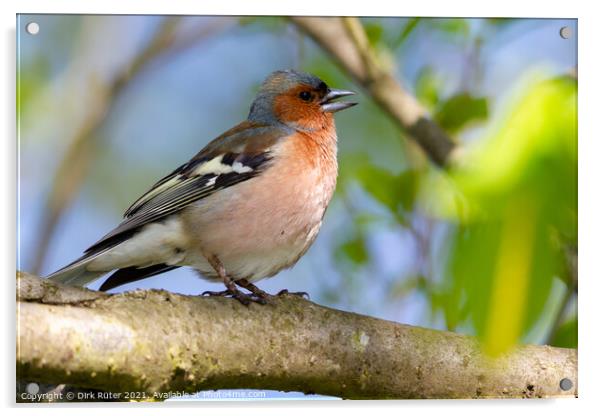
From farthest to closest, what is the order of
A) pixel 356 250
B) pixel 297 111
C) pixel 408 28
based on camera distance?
1. pixel 297 111
2. pixel 356 250
3. pixel 408 28

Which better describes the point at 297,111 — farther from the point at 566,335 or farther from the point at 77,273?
the point at 566,335

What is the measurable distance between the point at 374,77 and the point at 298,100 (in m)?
0.36

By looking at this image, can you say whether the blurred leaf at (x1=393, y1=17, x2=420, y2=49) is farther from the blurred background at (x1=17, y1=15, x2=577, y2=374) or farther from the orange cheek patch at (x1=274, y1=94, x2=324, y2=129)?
the orange cheek patch at (x1=274, y1=94, x2=324, y2=129)

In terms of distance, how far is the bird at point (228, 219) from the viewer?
2.81 metres

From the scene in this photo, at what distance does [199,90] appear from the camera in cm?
311

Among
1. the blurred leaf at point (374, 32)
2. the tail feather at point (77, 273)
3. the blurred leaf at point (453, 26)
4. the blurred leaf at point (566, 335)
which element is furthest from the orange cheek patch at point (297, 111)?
the blurred leaf at point (566, 335)

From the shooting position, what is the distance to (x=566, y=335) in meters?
2.91

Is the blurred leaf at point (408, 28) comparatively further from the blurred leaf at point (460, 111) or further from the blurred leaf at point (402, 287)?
the blurred leaf at point (402, 287)

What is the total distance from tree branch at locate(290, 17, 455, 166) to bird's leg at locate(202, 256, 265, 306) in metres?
0.95

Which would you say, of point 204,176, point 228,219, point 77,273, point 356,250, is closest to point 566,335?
point 356,250

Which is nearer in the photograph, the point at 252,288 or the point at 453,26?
the point at 252,288

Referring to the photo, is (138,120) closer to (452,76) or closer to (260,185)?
(260,185)

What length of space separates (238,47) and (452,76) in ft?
3.07

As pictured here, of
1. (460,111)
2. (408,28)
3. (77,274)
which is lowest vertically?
(77,274)
